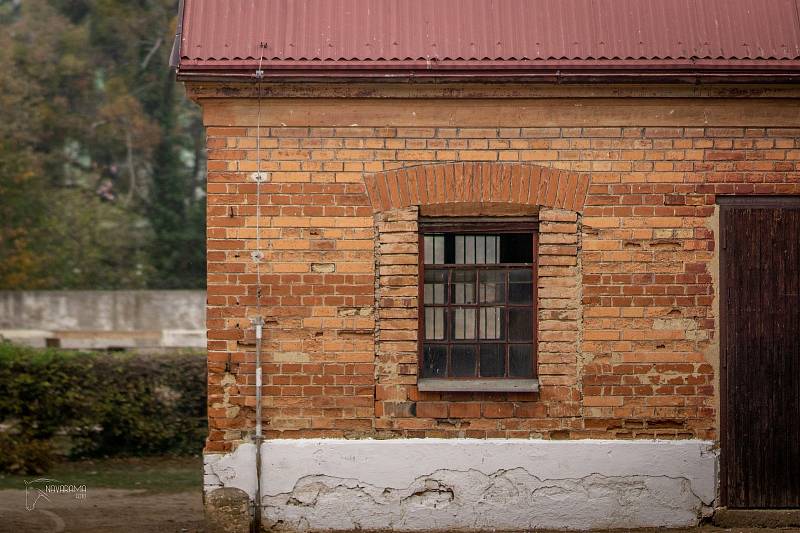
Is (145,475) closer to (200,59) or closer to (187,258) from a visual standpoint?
(200,59)

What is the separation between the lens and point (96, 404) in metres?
13.2

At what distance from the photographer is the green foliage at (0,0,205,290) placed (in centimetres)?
3269

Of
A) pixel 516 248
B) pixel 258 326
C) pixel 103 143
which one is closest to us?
pixel 258 326

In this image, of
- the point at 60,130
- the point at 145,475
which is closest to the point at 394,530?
the point at 145,475

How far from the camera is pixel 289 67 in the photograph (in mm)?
8180

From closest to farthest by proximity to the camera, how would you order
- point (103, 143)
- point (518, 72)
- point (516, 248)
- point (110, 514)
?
point (518, 72) < point (516, 248) < point (110, 514) < point (103, 143)

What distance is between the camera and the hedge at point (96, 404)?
12.9 m

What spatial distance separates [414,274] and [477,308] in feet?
2.13

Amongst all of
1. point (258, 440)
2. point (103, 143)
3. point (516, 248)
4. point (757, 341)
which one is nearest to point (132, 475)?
point (258, 440)

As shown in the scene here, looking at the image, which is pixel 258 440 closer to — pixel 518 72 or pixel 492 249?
pixel 492 249

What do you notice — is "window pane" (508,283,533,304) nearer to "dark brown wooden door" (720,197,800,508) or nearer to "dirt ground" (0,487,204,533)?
"dark brown wooden door" (720,197,800,508)

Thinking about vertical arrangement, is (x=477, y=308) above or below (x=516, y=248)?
below

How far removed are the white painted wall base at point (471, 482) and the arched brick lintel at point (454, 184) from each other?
6.28ft

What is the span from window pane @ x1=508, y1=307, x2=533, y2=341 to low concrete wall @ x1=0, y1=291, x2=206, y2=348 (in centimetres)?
2095
